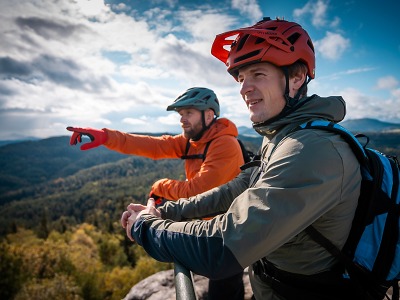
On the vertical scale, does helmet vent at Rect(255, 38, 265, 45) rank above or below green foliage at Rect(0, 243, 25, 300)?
above

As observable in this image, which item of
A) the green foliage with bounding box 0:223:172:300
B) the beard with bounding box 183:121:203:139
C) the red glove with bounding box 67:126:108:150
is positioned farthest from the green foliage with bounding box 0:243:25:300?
the beard with bounding box 183:121:203:139

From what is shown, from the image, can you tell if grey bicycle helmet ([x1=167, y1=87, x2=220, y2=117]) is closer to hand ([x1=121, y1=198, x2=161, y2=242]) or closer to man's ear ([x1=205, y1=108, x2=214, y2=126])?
man's ear ([x1=205, y1=108, x2=214, y2=126])

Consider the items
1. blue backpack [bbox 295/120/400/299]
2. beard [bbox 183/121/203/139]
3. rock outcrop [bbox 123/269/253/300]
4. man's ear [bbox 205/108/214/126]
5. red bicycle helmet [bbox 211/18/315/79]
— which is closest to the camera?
blue backpack [bbox 295/120/400/299]

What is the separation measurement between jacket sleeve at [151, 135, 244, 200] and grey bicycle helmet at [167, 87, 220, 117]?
1135 millimetres

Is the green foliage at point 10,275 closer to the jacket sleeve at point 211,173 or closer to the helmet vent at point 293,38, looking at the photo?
the jacket sleeve at point 211,173

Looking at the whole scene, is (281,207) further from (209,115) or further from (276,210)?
(209,115)

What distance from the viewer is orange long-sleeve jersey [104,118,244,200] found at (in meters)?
4.58

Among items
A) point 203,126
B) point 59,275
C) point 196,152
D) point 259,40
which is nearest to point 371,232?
point 259,40

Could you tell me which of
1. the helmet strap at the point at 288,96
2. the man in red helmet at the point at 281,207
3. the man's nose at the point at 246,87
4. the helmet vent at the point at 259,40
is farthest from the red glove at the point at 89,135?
the helmet strap at the point at 288,96

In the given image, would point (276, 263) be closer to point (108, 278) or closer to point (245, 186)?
point (245, 186)

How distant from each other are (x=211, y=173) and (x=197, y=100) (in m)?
2.07

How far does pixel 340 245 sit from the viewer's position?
2.04 meters

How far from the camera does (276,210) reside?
1761 mm

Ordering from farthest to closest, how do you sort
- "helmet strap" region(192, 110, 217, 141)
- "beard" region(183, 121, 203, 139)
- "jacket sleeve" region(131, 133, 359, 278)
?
"beard" region(183, 121, 203, 139)
"helmet strap" region(192, 110, 217, 141)
"jacket sleeve" region(131, 133, 359, 278)
